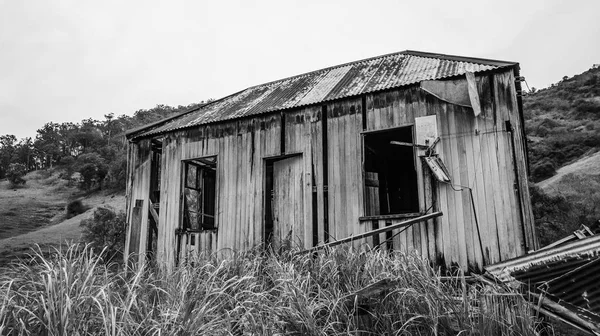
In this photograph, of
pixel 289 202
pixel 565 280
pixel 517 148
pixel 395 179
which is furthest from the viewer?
pixel 395 179

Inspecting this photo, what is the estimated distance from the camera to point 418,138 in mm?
7402

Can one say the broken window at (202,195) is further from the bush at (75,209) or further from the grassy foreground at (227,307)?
the bush at (75,209)

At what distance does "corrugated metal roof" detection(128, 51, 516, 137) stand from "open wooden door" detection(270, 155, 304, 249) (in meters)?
1.33

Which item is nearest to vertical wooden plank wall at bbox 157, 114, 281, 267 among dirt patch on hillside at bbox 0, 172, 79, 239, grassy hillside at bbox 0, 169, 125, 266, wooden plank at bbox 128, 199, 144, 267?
wooden plank at bbox 128, 199, 144, 267

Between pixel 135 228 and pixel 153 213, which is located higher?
pixel 153 213

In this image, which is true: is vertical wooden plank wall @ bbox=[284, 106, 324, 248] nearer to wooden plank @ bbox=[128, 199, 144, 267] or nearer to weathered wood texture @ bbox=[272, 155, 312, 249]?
weathered wood texture @ bbox=[272, 155, 312, 249]

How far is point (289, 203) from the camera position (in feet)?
28.3

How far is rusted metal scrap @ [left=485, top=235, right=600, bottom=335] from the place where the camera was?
3.17 metres

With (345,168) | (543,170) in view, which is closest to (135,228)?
(345,168)

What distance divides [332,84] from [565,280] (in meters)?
7.18

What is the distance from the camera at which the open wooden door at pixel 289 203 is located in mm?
8367

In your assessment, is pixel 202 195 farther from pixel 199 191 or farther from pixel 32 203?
pixel 32 203

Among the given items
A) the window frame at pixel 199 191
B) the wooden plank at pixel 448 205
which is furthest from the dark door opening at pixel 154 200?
the wooden plank at pixel 448 205

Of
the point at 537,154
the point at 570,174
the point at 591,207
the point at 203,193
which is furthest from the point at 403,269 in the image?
the point at 537,154
